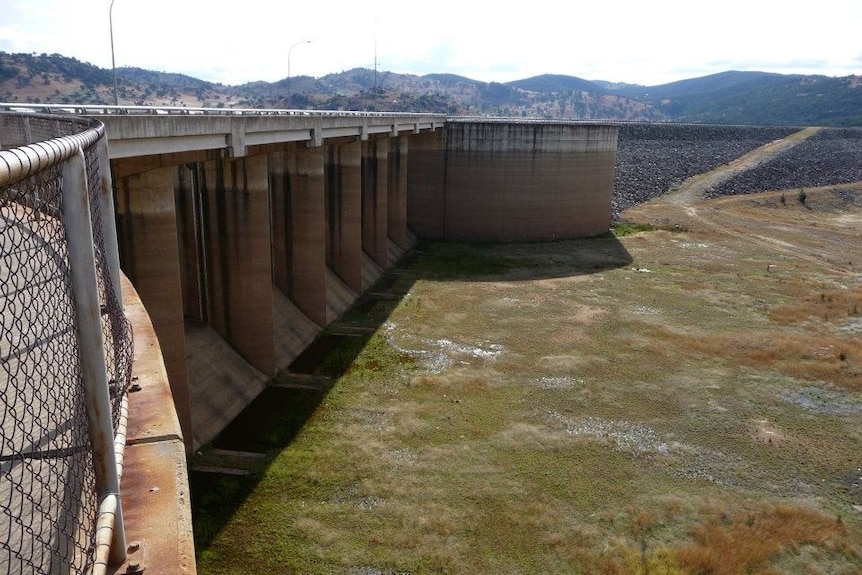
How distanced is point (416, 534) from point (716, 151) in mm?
100259

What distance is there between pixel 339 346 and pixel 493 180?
25858 mm

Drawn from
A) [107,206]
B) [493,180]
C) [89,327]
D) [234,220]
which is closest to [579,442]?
[234,220]

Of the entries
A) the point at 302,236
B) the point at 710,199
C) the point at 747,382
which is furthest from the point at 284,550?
the point at 710,199

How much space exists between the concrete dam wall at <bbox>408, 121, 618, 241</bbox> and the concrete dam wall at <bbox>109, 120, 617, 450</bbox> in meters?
0.10

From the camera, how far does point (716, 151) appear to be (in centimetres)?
10150

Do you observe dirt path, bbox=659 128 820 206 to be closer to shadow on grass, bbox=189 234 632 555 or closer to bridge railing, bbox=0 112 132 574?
shadow on grass, bbox=189 234 632 555

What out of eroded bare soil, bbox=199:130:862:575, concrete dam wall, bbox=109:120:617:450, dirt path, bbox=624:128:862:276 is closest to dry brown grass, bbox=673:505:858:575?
eroded bare soil, bbox=199:130:862:575

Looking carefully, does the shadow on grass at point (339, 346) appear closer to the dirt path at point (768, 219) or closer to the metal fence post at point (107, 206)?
the metal fence post at point (107, 206)

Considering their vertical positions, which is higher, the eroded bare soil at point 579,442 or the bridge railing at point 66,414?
the bridge railing at point 66,414

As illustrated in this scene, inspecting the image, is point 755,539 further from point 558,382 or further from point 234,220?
point 234,220

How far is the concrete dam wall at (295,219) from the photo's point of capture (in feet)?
56.9

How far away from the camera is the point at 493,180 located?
49.2m

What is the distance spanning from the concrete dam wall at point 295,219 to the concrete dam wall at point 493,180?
0.10m

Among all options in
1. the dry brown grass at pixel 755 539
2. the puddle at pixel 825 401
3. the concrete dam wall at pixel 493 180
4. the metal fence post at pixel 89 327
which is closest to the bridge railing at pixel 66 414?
the metal fence post at pixel 89 327
